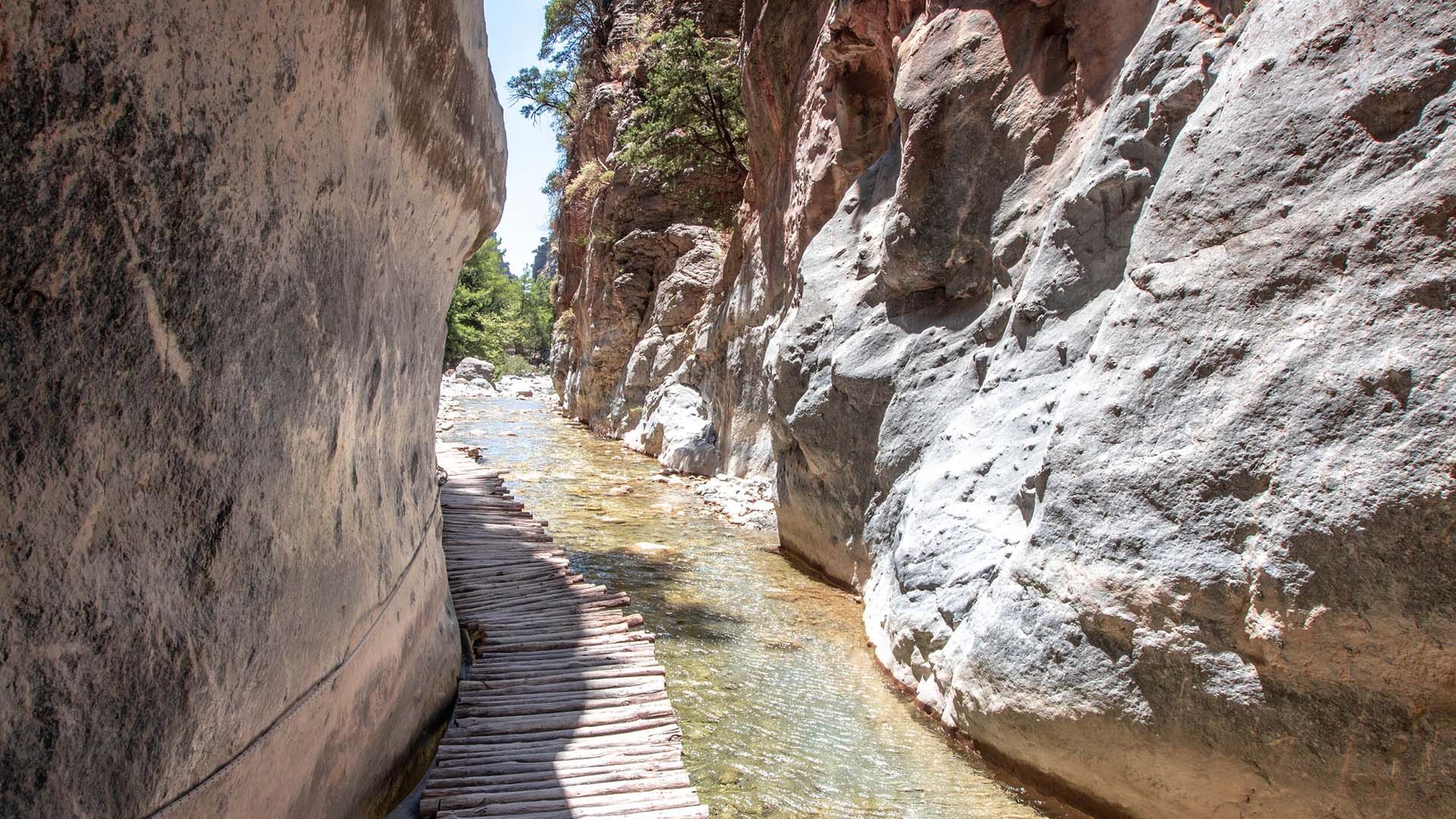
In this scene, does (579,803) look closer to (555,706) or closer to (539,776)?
(539,776)

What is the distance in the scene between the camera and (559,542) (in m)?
8.34

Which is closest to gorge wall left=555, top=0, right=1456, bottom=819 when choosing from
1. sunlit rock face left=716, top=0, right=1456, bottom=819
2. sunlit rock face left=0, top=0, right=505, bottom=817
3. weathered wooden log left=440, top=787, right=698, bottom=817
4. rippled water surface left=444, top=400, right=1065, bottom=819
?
sunlit rock face left=716, top=0, right=1456, bottom=819

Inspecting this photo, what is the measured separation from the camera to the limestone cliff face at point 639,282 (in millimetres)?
15516

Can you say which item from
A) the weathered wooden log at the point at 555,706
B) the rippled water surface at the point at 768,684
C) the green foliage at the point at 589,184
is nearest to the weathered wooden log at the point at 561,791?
the rippled water surface at the point at 768,684

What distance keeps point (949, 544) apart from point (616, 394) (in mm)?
16206

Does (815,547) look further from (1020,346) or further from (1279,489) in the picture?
(1279,489)

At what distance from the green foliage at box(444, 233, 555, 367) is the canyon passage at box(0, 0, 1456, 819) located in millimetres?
19645

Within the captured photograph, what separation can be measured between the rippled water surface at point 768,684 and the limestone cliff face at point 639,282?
4700 millimetres

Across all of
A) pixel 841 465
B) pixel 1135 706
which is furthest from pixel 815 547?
pixel 1135 706

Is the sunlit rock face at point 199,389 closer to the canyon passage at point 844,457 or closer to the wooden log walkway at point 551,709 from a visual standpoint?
the canyon passage at point 844,457

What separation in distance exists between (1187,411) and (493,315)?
3522 centimetres

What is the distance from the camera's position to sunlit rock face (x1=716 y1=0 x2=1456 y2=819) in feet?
8.76

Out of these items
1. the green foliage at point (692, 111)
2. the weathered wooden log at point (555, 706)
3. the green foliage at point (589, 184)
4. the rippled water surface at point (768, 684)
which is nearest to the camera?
the rippled water surface at point (768, 684)

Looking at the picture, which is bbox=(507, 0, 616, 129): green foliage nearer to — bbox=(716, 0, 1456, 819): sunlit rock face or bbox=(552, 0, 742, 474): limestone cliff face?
bbox=(552, 0, 742, 474): limestone cliff face
